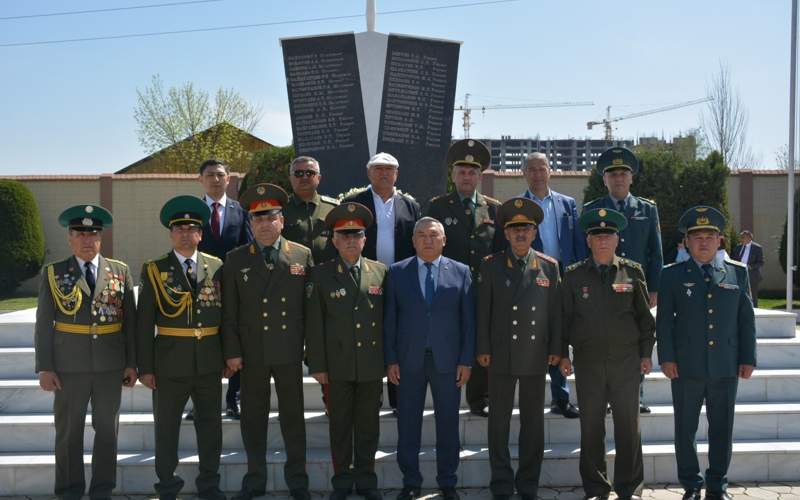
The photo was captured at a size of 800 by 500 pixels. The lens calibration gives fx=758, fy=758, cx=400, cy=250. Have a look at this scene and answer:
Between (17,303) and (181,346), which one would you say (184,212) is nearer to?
(181,346)

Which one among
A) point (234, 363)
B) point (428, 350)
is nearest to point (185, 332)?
point (234, 363)

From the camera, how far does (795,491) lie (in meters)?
4.97

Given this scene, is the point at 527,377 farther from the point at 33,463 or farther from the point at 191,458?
the point at 33,463

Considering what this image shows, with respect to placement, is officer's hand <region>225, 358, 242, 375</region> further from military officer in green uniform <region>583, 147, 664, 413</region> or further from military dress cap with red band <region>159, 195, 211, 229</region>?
military officer in green uniform <region>583, 147, 664, 413</region>

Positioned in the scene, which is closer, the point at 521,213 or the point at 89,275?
the point at 89,275

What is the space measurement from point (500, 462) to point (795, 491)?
6.61ft

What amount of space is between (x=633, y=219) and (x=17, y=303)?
15294mm

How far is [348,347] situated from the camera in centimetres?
461

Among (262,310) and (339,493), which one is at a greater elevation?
(262,310)

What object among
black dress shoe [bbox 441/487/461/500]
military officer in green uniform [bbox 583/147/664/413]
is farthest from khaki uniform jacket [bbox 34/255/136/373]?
military officer in green uniform [bbox 583/147/664/413]

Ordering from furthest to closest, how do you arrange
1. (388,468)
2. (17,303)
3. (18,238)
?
(18,238) < (17,303) < (388,468)

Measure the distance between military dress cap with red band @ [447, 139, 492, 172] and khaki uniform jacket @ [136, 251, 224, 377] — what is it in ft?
6.62

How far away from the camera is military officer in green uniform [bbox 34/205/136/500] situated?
4.49m

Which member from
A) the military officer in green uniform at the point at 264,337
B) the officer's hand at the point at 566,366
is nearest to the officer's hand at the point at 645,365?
the officer's hand at the point at 566,366
